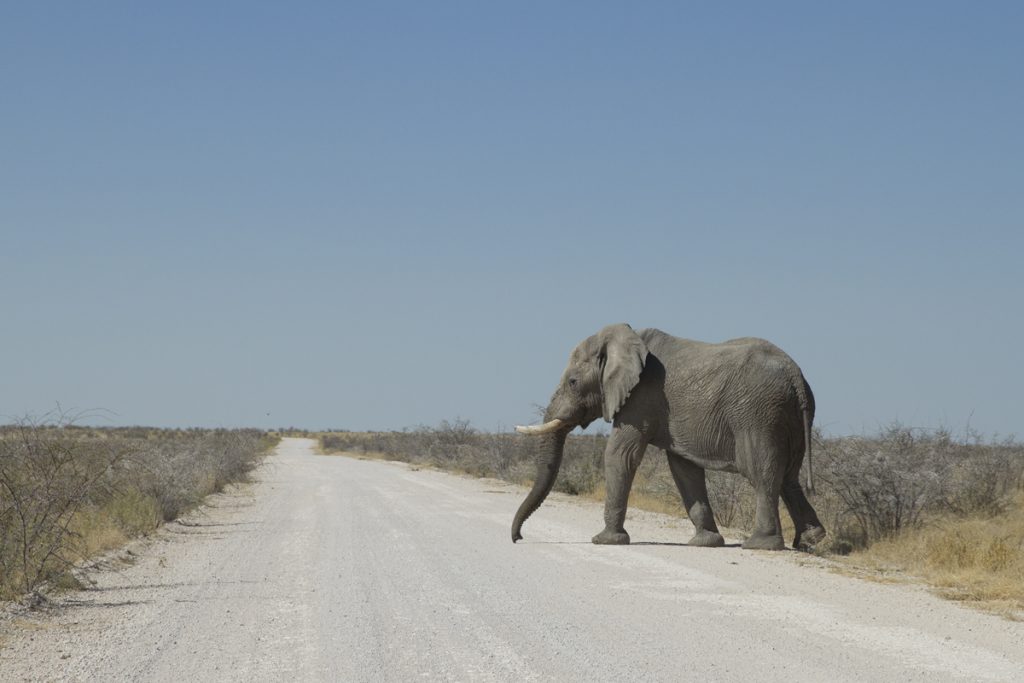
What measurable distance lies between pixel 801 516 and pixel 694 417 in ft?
6.23

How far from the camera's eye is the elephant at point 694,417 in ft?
48.2

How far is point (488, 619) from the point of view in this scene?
9.52 metres

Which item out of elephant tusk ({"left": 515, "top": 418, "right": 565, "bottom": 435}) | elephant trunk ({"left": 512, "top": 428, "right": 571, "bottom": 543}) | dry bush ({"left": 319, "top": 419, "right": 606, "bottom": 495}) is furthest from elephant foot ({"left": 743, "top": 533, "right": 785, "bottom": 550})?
dry bush ({"left": 319, "top": 419, "right": 606, "bottom": 495})

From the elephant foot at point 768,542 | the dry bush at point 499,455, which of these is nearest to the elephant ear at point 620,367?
the elephant foot at point 768,542

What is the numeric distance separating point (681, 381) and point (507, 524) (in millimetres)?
4911

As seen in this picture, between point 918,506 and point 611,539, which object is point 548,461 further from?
point 918,506

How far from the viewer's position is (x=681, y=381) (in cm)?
1562

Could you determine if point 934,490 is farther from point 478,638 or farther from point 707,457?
point 478,638

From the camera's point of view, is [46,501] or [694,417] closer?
[46,501]

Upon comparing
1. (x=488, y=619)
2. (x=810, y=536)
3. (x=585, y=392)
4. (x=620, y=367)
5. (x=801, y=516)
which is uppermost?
(x=620, y=367)

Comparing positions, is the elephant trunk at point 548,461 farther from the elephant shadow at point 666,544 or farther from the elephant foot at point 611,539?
the elephant shadow at point 666,544

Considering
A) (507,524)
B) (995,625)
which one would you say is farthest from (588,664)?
(507,524)

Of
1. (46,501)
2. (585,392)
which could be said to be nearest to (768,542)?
(585,392)

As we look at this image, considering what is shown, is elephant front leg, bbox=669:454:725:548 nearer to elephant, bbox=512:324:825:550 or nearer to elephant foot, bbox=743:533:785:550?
elephant, bbox=512:324:825:550
